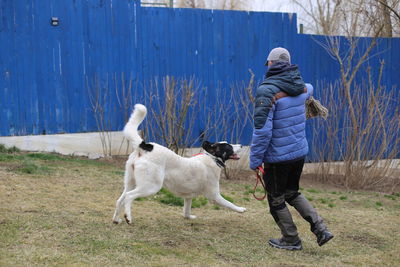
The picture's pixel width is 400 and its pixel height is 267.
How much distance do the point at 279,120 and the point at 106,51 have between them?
18.7 ft

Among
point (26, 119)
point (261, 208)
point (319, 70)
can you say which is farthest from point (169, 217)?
point (319, 70)

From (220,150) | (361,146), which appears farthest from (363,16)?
(220,150)

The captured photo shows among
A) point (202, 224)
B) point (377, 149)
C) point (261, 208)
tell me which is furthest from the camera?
point (377, 149)

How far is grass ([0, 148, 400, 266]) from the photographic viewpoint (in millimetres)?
4734

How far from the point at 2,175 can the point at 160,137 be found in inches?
120

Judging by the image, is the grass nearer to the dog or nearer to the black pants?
the dog

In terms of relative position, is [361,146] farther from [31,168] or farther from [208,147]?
[31,168]

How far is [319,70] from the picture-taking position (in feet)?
37.3

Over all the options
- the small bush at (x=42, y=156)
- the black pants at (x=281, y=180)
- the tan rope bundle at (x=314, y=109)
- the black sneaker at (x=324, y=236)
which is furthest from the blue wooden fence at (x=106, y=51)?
the black sneaker at (x=324, y=236)

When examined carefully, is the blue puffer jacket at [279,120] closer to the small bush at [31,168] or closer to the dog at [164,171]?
the dog at [164,171]

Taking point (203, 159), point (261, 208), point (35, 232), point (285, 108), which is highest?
point (285, 108)

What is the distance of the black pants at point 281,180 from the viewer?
5.09 meters

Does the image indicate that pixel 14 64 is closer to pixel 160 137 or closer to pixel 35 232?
pixel 160 137

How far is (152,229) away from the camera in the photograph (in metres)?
5.65
